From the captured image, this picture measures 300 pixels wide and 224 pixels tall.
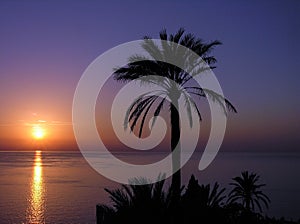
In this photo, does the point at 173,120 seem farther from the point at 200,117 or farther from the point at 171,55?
the point at 171,55

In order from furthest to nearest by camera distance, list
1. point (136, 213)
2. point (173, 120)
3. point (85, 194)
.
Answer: point (85, 194) < point (173, 120) < point (136, 213)

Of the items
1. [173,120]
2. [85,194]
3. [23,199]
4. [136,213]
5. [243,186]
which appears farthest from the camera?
[85,194]

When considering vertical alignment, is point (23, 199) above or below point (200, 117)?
above

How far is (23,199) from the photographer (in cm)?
7475

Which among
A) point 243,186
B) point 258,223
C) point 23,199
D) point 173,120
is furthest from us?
point 23,199

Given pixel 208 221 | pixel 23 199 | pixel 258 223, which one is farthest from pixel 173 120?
pixel 23 199

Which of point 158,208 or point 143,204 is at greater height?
point 143,204

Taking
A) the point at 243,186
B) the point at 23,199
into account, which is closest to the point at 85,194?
the point at 23,199

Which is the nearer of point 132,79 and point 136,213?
point 136,213

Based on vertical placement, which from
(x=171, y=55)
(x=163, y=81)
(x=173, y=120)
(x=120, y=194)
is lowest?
(x=120, y=194)

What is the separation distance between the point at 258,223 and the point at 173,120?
5660 mm

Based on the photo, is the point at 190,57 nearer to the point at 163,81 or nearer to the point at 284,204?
the point at 163,81

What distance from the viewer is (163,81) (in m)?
16.4

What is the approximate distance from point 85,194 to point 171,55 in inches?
2772
